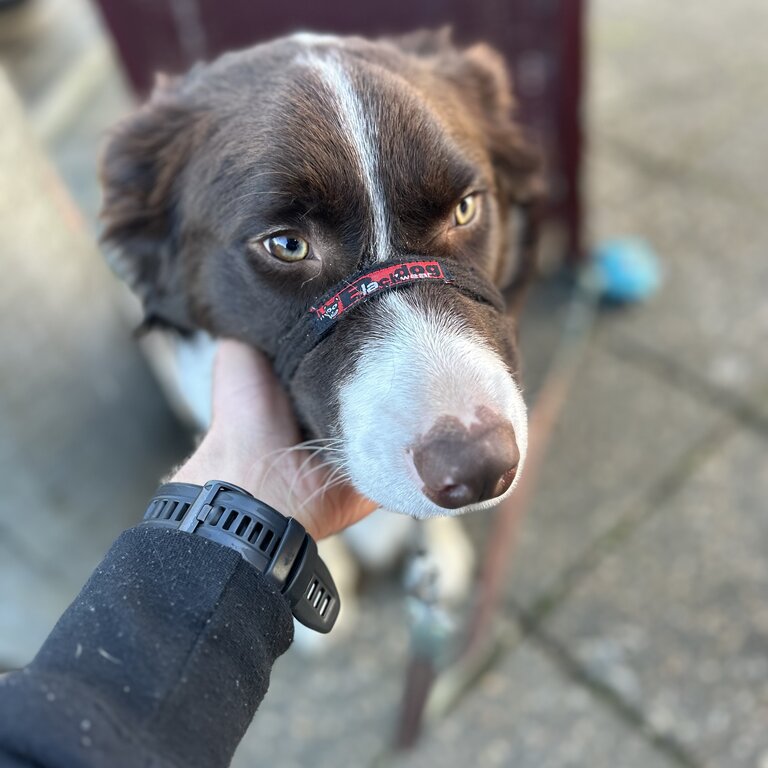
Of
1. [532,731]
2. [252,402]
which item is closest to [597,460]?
[532,731]

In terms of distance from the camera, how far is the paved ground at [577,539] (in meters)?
2.54

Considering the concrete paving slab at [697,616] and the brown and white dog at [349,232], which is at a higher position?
the brown and white dog at [349,232]

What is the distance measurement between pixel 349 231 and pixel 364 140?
0.21 meters

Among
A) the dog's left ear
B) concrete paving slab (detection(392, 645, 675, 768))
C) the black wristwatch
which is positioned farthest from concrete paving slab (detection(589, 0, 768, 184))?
the black wristwatch

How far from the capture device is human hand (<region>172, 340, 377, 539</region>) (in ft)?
5.63

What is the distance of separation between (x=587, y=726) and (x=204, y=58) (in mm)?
3213

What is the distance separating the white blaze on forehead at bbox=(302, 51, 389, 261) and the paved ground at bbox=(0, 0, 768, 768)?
1260 mm

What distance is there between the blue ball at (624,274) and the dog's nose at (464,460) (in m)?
2.78

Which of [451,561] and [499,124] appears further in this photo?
[451,561]

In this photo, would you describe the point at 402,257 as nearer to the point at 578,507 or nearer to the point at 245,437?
the point at 245,437

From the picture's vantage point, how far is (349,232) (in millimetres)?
1668

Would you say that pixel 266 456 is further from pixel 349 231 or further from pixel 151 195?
pixel 151 195

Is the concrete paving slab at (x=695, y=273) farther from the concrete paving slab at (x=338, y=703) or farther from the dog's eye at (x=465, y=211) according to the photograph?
the dog's eye at (x=465, y=211)

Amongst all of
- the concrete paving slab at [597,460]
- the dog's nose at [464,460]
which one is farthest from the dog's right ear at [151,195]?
the concrete paving slab at [597,460]
